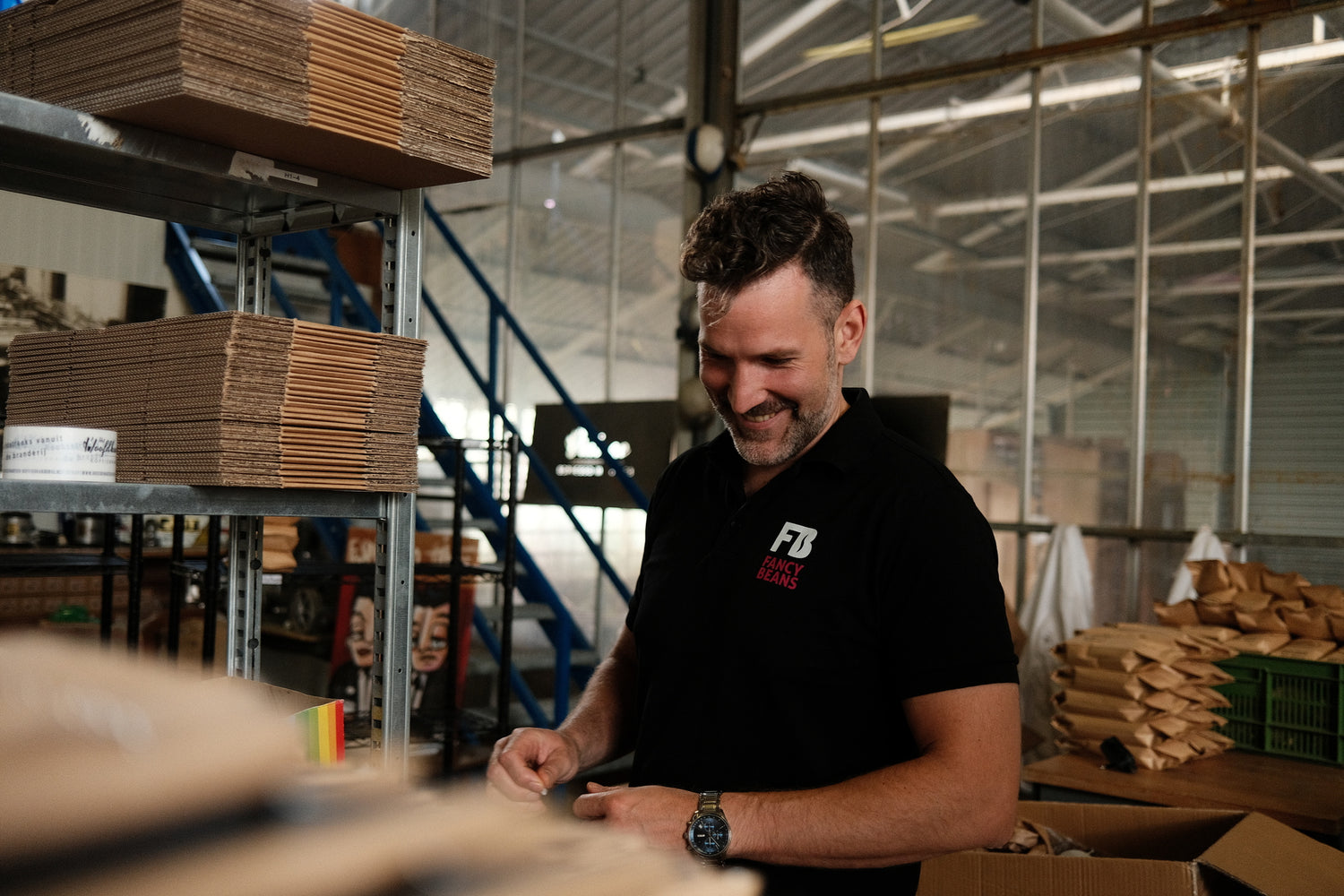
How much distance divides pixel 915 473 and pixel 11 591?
543 centimetres

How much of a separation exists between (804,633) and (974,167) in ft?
16.1

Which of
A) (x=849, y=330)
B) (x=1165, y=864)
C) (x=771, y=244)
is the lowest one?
(x=1165, y=864)

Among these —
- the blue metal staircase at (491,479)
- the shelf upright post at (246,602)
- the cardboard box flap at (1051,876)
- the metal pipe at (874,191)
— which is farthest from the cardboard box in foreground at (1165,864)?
the metal pipe at (874,191)

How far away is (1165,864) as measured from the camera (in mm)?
2309

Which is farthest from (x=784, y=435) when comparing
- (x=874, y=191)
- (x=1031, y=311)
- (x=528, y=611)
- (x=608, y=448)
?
(x=608, y=448)

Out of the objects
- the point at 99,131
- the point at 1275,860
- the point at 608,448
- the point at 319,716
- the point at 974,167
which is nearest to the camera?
the point at 319,716

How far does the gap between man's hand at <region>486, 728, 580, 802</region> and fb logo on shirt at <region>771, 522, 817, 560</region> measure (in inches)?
18.9

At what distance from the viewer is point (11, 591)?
18.4 ft

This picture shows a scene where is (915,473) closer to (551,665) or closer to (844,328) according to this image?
(844,328)

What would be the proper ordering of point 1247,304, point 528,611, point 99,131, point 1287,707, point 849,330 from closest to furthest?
point 99,131
point 849,330
point 1287,707
point 1247,304
point 528,611

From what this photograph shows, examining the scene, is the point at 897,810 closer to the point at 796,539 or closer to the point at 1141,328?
the point at 796,539

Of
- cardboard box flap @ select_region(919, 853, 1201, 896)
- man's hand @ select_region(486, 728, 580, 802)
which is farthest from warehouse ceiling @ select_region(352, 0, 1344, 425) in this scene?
man's hand @ select_region(486, 728, 580, 802)

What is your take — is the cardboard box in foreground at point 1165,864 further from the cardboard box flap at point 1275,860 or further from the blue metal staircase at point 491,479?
the blue metal staircase at point 491,479

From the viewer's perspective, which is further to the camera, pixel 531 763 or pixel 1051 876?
pixel 1051 876
